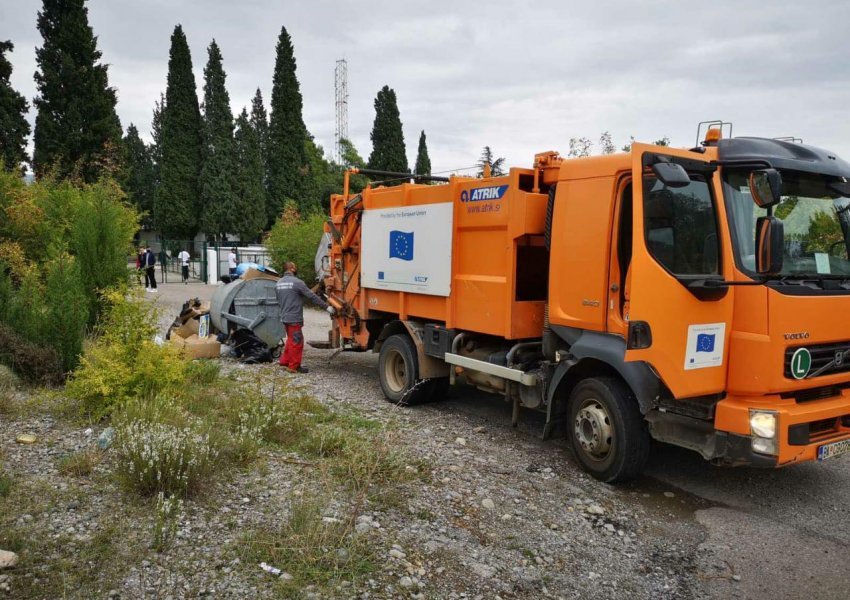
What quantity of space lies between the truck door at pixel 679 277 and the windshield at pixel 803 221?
12 cm

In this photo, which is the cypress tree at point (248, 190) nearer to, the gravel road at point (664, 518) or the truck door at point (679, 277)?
the gravel road at point (664, 518)

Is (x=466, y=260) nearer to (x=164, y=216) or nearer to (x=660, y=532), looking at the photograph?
(x=660, y=532)

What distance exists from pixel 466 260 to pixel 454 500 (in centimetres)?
256

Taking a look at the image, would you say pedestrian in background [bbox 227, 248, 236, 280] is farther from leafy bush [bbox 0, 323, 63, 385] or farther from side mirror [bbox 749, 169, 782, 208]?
side mirror [bbox 749, 169, 782, 208]

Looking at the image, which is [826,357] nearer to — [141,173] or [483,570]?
[483,570]

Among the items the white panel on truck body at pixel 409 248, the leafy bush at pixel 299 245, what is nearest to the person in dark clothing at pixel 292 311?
the white panel on truck body at pixel 409 248

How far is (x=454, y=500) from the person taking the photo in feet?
14.5

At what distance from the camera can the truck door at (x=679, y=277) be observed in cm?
406

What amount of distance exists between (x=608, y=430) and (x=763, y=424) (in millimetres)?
1124

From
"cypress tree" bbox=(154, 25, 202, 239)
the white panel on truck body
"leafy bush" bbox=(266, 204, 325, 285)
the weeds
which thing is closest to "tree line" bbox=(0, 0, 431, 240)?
"cypress tree" bbox=(154, 25, 202, 239)

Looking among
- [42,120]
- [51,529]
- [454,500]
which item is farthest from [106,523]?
[42,120]

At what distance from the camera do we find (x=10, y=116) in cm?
2197

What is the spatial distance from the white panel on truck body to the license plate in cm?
346

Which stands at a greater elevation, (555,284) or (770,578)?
(555,284)
